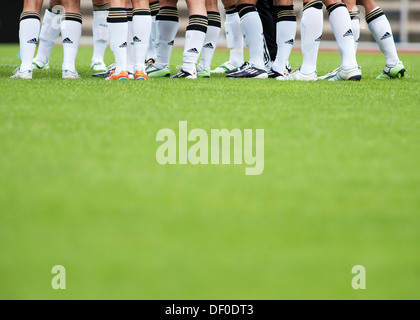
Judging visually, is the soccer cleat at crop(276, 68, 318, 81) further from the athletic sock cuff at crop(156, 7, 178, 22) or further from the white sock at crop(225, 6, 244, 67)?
the white sock at crop(225, 6, 244, 67)

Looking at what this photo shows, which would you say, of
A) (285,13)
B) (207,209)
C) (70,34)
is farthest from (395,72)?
(207,209)

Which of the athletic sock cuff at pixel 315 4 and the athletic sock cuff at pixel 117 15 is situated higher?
the athletic sock cuff at pixel 315 4

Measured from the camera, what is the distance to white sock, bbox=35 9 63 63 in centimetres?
680

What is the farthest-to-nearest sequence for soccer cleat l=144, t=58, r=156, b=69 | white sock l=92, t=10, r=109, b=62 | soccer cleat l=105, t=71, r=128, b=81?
white sock l=92, t=10, r=109, b=62 → soccer cleat l=144, t=58, r=156, b=69 → soccer cleat l=105, t=71, r=128, b=81

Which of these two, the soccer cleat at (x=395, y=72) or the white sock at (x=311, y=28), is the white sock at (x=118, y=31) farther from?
the soccer cleat at (x=395, y=72)

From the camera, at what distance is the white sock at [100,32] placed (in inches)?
305

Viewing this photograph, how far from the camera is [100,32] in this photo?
25.6 feet

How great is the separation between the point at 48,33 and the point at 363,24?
1428cm

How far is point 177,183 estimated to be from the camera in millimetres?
2367

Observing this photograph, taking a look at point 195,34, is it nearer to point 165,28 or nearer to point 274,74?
point 165,28

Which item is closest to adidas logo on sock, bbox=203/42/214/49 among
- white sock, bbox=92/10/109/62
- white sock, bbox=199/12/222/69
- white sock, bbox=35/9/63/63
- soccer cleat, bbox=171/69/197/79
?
white sock, bbox=199/12/222/69

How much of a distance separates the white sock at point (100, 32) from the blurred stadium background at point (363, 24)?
10.0 m

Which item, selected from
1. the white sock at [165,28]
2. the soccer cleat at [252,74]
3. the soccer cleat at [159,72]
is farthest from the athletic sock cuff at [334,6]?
the soccer cleat at [159,72]

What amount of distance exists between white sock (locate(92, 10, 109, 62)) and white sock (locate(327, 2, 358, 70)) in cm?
287
